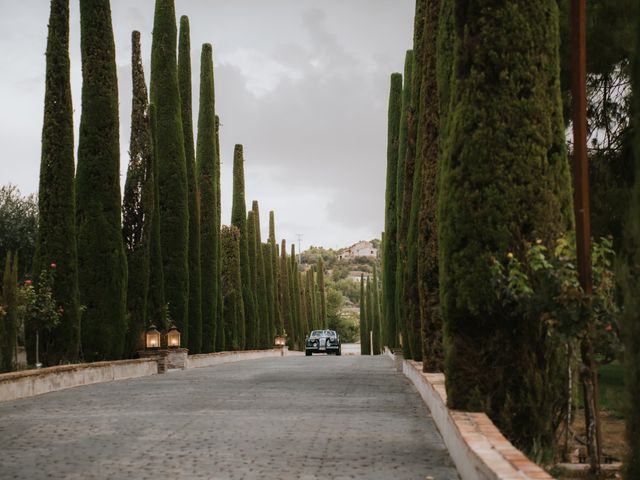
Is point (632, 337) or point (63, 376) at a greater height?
point (632, 337)

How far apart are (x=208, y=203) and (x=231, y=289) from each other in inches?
225

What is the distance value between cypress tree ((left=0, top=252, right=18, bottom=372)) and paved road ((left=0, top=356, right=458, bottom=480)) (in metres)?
1.30

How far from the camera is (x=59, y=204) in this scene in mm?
19094

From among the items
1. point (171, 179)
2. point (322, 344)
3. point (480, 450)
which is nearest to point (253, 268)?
point (322, 344)

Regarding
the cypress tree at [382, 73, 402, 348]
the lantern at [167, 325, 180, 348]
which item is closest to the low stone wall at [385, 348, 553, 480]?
the lantern at [167, 325, 180, 348]

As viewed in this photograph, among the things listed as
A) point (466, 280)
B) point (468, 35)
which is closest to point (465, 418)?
point (466, 280)

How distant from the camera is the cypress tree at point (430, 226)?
13766 millimetres

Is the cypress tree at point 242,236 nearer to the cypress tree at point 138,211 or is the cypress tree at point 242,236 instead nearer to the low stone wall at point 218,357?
the low stone wall at point 218,357

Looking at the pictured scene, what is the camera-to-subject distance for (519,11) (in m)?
8.41

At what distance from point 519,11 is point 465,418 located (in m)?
4.03

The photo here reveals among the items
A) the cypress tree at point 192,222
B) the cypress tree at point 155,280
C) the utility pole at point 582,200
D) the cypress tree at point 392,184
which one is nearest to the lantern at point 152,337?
the cypress tree at point 155,280

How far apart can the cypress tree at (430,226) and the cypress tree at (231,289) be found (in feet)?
79.9

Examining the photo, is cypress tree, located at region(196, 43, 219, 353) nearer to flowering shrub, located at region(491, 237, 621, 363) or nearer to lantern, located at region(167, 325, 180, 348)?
lantern, located at region(167, 325, 180, 348)

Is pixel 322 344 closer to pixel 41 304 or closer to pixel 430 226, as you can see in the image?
pixel 41 304
